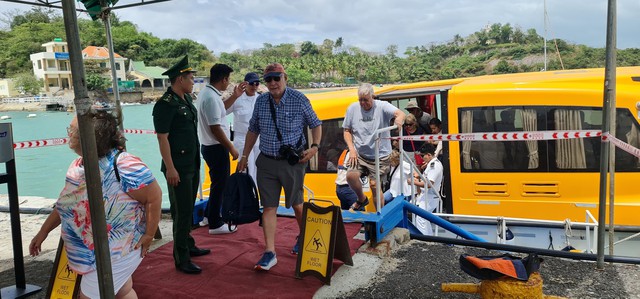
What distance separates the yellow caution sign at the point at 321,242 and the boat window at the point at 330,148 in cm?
303

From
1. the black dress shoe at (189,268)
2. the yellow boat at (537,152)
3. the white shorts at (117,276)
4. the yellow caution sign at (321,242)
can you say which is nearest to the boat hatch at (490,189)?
the yellow boat at (537,152)

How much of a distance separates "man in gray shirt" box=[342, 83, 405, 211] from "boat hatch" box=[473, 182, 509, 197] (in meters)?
1.28

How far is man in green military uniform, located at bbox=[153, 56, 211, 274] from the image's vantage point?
3.63m

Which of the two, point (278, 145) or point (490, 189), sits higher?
point (278, 145)

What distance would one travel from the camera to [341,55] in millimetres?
129000

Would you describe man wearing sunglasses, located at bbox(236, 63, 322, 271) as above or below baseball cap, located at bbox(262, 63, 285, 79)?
below

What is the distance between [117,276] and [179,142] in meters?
1.36

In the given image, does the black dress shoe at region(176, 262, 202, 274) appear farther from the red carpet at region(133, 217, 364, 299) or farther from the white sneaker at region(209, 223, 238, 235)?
the white sneaker at region(209, 223, 238, 235)

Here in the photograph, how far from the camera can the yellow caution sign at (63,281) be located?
129 inches

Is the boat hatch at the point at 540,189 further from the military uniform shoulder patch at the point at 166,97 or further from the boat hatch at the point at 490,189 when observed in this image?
the military uniform shoulder patch at the point at 166,97

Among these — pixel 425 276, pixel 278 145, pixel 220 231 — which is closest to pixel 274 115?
pixel 278 145

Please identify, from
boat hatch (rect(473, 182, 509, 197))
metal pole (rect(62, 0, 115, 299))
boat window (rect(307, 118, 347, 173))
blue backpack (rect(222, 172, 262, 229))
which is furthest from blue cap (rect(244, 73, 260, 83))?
metal pole (rect(62, 0, 115, 299))

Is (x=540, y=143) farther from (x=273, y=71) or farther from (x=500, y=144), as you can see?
(x=273, y=71)

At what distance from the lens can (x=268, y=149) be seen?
13.0ft
